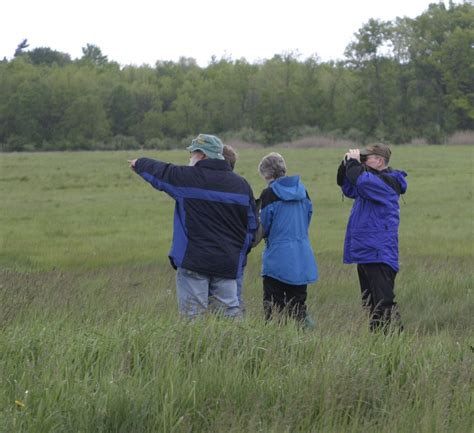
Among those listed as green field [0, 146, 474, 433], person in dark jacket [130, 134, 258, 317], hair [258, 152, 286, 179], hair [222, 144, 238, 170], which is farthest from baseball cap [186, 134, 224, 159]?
green field [0, 146, 474, 433]

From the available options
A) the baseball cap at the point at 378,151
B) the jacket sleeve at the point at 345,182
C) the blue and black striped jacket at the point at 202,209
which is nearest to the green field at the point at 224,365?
the blue and black striped jacket at the point at 202,209

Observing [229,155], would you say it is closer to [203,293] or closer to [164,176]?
[164,176]

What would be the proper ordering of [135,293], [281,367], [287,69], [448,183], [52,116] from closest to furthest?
[281,367]
[135,293]
[448,183]
[52,116]
[287,69]

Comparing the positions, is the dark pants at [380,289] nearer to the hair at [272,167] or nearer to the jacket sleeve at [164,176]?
the hair at [272,167]

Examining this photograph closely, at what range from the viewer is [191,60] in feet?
349

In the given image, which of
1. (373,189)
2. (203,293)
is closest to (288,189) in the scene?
(373,189)

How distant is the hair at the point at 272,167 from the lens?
8.12m

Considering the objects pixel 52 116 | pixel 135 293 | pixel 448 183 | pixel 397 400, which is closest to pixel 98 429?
pixel 397 400

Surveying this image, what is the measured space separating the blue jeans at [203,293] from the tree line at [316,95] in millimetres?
62759

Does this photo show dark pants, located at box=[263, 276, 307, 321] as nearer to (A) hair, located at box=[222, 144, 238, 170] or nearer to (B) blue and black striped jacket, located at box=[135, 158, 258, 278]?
(B) blue and black striped jacket, located at box=[135, 158, 258, 278]

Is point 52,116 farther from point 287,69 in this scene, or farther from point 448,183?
point 448,183

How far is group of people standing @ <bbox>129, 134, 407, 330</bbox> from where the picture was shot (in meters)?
7.26

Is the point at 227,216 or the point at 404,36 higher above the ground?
the point at 404,36

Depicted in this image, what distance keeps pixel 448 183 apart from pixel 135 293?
18957 mm
